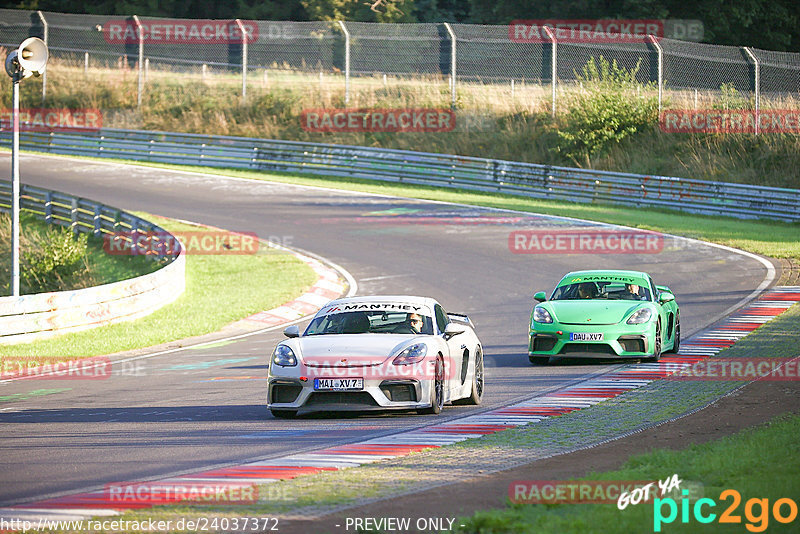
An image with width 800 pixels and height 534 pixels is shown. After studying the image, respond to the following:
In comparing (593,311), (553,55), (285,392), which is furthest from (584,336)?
(553,55)

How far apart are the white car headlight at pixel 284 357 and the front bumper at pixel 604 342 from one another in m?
5.15

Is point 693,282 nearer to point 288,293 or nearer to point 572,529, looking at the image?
point 288,293

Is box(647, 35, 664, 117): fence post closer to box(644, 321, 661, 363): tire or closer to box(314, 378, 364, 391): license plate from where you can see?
box(644, 321, 661, 363): tire

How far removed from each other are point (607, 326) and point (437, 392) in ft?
15.5

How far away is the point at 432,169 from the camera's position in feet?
126

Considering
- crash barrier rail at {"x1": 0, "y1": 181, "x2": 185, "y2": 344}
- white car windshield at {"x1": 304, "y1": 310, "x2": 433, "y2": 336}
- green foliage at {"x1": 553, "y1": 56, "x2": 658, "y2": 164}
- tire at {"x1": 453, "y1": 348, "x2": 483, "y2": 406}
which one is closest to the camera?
white car windshield at {"x1": 304, "y1": 310, "x2": 433, "y2": 336}

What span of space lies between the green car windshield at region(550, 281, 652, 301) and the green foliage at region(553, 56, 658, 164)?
2380 centimetres

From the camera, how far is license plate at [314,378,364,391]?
1070 cm

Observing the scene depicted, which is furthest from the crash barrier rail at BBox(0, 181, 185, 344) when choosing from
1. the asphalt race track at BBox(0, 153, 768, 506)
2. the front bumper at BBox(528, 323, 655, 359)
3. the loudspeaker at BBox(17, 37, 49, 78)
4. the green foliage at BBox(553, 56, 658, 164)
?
the green foliage at BBox(553, 56, 658, 164)

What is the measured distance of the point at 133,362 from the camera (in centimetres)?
1659

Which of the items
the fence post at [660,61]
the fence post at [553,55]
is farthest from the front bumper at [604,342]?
the fence post at [553,55]

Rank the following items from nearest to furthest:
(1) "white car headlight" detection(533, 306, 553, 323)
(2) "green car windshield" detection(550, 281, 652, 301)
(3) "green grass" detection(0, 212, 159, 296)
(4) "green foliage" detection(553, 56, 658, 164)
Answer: (1) "white car headlight" detection(533, 306, 553, 323), (2) "green car windshield" detection(550, 281, 652, 301), (3) "green grass" detection(0, 212, 159, 296), (4) "green foliage" detection(553, 56, 658, 164)

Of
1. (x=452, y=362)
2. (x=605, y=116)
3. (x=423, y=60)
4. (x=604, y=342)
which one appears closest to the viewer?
(x=452, y=362)

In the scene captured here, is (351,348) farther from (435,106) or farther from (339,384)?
(435,106)
